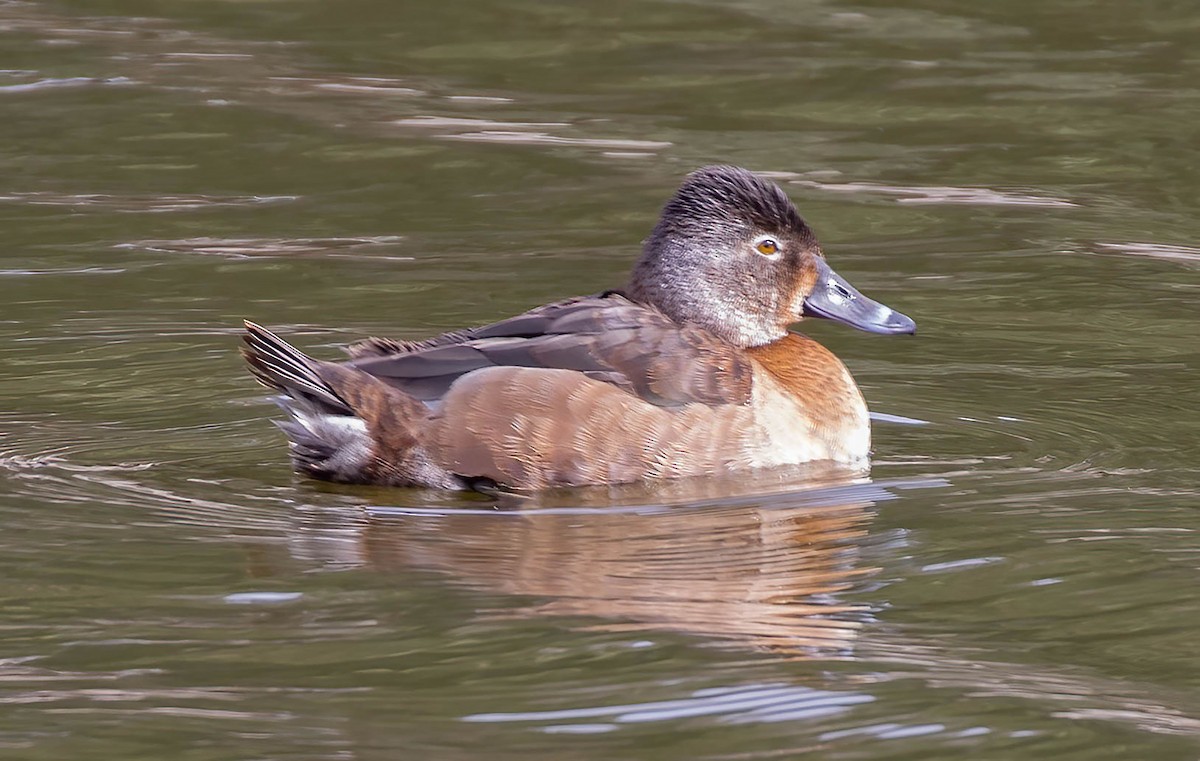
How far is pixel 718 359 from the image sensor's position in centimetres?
689

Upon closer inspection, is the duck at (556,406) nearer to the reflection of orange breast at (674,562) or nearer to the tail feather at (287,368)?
the tail feather at (287,368)

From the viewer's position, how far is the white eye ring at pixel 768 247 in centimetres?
736

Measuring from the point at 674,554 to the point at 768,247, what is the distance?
1.88 m

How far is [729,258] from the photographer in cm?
730

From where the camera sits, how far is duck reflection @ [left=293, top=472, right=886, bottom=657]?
5.25 m

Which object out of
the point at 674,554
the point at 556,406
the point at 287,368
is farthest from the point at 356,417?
the point at 674,554

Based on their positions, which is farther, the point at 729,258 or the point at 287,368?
the point at 729,258

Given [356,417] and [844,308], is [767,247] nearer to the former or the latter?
[844,308]

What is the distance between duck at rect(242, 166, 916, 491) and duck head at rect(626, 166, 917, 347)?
20 cm

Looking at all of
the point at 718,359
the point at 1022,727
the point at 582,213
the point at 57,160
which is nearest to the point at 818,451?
the point at 718,359

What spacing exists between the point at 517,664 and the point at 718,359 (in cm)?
225

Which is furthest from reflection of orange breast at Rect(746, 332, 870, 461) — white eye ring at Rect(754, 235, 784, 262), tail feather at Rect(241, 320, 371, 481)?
tail feather at Rect(241, 320, 371, 481)

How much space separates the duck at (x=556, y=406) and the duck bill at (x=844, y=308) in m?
0.46

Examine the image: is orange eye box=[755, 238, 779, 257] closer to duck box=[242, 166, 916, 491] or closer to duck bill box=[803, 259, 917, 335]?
duck bill box=[803, 259, 917, 335]
